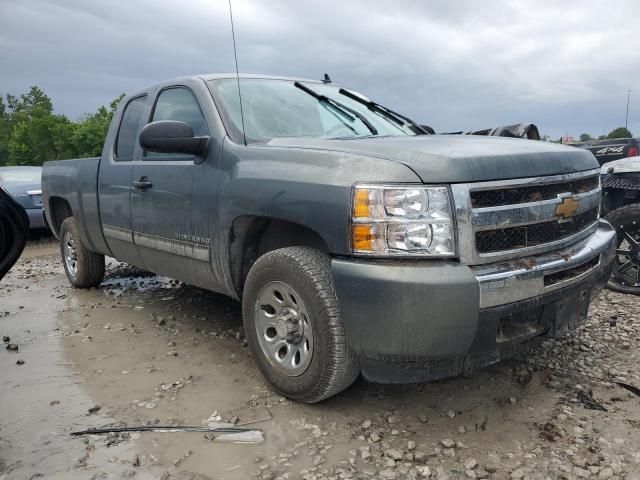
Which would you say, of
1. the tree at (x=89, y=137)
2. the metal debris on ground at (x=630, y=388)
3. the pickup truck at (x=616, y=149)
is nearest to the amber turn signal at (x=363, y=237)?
the metal debris on ground at (x=630, y=388)

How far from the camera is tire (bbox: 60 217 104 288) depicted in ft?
17.3

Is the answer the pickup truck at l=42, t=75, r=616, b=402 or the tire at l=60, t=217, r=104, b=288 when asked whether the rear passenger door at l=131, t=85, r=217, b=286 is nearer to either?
the pickup truck at l=42, t=75, r=616, b=402

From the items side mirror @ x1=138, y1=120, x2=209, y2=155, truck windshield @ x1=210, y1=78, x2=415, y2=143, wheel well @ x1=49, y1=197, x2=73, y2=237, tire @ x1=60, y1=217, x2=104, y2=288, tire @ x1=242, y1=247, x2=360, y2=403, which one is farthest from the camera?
wheel well @ x1=49, y1=197, x2=73, y2=237

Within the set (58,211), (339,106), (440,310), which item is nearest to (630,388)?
(440,310)

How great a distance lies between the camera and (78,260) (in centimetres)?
530

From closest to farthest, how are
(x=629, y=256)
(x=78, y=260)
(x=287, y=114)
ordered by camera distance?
(x=287, y=114)
(x=629, y=256)
(x=78, y=260)

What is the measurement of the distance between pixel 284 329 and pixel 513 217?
48.3 inches

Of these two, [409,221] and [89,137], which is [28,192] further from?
[89,137]

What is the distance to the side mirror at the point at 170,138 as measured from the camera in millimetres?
3066

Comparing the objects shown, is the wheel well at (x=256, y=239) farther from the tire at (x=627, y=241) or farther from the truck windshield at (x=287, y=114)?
the tire at (x=627, y=241)

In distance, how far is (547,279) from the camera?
245 cm

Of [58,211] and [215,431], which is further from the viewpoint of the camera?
[58,211]

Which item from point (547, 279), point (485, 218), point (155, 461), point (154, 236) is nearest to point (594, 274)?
point (547, 279)

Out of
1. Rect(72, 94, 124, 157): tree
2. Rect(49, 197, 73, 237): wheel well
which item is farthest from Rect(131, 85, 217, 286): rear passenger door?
Rect(72, 94, 124, 157): tree
